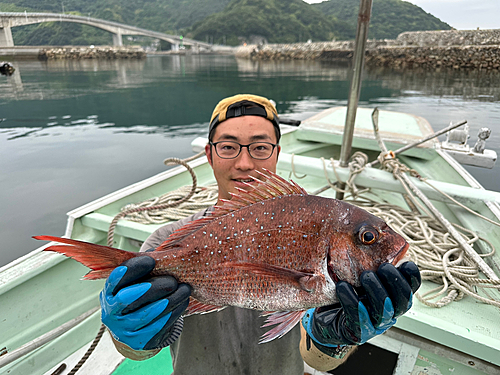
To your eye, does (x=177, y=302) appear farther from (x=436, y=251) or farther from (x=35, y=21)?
(x=35, y=21)

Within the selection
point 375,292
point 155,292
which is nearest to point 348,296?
point 375,292

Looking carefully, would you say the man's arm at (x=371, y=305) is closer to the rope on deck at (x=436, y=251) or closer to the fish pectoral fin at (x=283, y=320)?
the fish pectoral fin at (x=283, y=320)

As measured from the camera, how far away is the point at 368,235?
141cm

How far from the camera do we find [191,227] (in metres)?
1.61

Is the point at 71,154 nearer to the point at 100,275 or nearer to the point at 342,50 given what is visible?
the point at 100,275

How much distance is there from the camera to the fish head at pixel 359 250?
143 centimetres

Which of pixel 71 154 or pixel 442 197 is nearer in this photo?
pixel 442 197

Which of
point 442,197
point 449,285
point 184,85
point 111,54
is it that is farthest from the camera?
point 111,54

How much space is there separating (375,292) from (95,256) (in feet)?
4.44

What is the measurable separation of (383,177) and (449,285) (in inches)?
70.6

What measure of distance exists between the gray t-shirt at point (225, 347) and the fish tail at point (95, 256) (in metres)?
0.69

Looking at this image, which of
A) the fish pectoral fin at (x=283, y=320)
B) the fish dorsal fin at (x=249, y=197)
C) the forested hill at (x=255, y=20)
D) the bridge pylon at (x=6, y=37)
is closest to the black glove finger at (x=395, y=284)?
the fish pectoral fin at (x=283, y=320)

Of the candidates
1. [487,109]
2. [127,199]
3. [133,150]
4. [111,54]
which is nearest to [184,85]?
[133,150]

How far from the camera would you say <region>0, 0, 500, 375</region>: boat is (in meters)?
2.37
